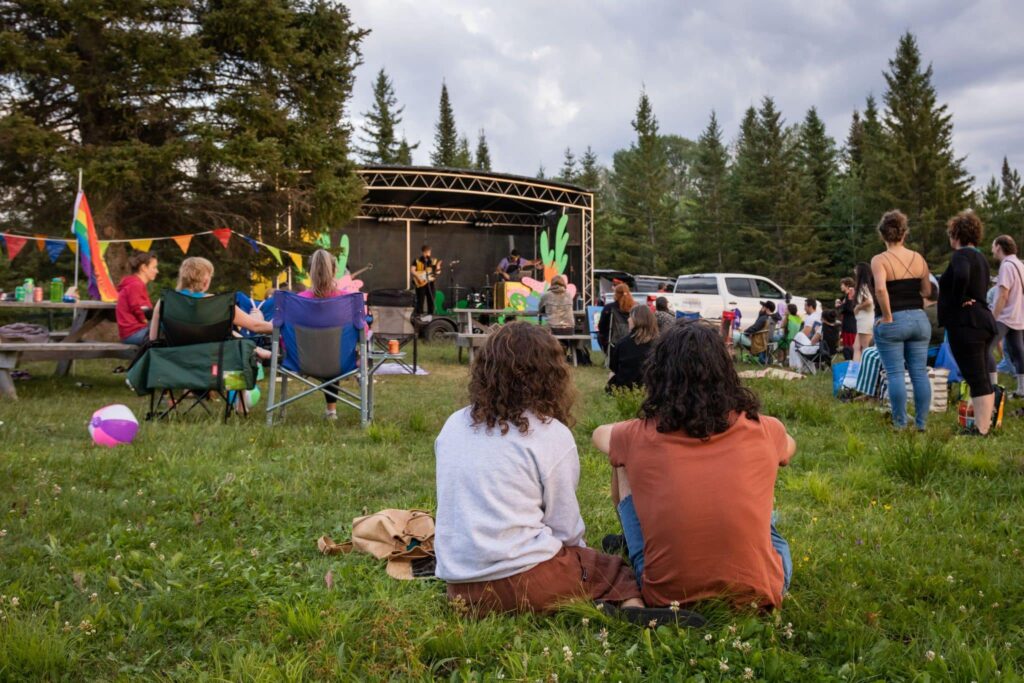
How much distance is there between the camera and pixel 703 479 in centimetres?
214

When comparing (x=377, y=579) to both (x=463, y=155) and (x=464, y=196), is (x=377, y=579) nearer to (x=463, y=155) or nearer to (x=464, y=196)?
(x=464, y=196)

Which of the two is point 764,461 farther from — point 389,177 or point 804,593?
point 389,177

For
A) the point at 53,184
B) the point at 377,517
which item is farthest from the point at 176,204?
the point at 377,517

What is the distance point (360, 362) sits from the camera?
18.5 ft

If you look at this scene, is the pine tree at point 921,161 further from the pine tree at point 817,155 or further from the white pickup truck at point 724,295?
the white pickup truck at point 724,295

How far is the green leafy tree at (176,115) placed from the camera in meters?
11.8

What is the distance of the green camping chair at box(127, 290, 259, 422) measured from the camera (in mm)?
5262

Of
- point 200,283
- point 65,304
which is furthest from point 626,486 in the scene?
point 65,304

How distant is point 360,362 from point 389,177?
13.5 meters

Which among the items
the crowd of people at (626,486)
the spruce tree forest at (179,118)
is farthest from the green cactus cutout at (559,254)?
the crowd of people at (626,486)

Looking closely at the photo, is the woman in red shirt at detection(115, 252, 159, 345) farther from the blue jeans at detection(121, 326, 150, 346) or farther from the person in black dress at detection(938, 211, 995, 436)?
the person in black dress at detection(938, 211, 995, 436)

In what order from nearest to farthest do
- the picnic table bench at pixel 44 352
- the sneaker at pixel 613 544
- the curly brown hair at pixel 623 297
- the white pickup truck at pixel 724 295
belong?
the sneaker at pixel 613 544 < the picnic table bench at pixel 44 352 < the curly brown hair at pixel 623 297 < the white pickup truck at pixel 724 295

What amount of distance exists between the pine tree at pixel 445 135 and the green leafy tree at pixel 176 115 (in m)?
31.0

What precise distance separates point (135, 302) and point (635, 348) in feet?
13.9
